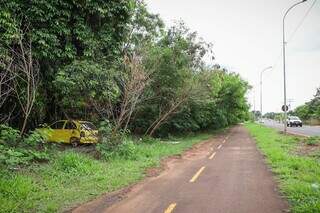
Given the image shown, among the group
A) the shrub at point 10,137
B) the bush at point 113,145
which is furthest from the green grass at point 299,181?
the shrub at point 10,137

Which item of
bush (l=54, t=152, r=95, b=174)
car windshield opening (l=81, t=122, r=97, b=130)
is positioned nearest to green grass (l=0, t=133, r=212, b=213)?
bush (l=54, t=152, r=95, b=174)

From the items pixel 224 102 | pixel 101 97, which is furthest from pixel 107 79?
pixel 224 102

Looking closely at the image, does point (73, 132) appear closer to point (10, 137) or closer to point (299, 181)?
point (10, 137)

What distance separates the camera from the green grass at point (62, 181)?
8.51 meters

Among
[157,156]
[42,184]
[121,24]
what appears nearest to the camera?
[42,184]

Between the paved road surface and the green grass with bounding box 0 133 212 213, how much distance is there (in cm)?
66

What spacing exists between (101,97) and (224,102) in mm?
26165

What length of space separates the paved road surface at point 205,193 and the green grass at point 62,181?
66cm

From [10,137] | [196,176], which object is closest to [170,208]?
[196,176]

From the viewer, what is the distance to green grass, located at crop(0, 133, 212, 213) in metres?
8.51

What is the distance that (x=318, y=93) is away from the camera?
331ft

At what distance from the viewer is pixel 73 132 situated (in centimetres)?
2219

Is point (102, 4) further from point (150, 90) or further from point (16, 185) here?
point (16, 185)

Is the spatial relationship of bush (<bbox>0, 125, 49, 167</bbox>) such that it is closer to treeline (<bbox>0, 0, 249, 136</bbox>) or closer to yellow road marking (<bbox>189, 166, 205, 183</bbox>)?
treeline (<bbox>0, 0, 249, 136</bbox>)
